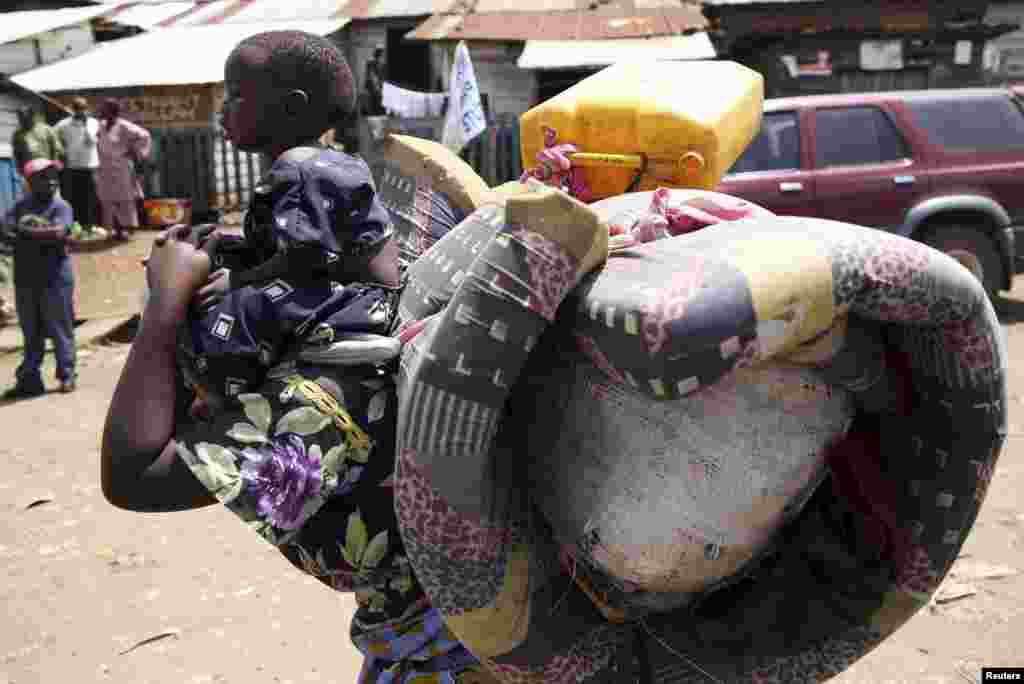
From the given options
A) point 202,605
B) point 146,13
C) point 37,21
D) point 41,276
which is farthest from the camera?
point 146,13

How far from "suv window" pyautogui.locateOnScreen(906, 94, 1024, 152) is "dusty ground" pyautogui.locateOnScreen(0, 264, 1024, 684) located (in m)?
3.40

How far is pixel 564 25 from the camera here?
13.9 meters

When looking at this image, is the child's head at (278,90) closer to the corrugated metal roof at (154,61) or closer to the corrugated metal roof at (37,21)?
the corrugated metal roof at (154,61)

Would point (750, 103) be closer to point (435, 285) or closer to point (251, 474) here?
point (435, 285)

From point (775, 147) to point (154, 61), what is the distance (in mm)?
10065

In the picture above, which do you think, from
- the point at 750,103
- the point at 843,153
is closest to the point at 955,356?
the point at 750,103

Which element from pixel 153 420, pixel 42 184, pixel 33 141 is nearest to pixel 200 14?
pixel 33 141

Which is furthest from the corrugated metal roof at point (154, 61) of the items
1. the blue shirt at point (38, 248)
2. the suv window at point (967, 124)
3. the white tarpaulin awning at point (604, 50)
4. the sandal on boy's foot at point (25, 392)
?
the suv window at point (967, 124)

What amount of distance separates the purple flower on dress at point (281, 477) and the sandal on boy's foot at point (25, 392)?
717 cm

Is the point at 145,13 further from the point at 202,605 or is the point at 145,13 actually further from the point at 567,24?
the point at 202,605

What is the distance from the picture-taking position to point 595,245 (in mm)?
1161

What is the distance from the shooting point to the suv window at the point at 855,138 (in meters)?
8.08

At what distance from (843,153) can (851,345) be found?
739 centimetres

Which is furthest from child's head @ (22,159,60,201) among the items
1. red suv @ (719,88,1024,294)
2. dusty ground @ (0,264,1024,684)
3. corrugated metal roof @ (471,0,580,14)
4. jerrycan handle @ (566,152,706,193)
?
corrugated metal roof @ (471,0,580,14)
